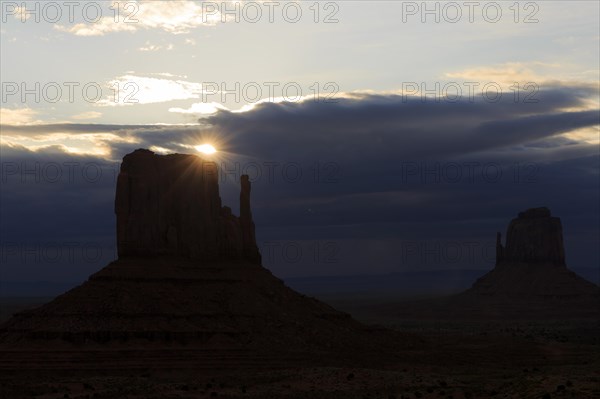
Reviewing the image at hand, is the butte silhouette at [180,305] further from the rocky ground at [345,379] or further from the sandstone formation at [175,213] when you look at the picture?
the rocky ground at [345,379]

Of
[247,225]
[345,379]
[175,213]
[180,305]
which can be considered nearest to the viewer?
[345,379]

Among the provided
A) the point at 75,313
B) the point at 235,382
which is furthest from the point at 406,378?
the point at 75,313

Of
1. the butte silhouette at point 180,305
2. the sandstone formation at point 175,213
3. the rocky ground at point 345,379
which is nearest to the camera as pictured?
the rocky ground at point 345,379

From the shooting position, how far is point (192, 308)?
336 feet

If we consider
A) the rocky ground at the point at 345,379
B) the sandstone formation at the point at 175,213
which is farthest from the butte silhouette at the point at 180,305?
the rocky ground at the point at 345,379

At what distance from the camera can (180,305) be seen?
102062 millimetres

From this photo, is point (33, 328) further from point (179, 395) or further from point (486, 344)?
point (486, 344)

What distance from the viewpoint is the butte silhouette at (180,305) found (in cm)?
9481

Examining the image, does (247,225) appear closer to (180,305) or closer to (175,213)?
(175,213)

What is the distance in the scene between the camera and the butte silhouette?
94.8 metres

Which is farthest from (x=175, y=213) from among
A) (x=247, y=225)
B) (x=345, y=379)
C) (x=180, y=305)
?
(x=345, y=379)

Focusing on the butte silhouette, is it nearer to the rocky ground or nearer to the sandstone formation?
the sandstone formation

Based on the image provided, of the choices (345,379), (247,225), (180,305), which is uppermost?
(247,225)

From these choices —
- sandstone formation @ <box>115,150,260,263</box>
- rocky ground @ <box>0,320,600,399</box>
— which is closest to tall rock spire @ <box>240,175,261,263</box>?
sandstone formation @ <box>115,150,260,263</box>
